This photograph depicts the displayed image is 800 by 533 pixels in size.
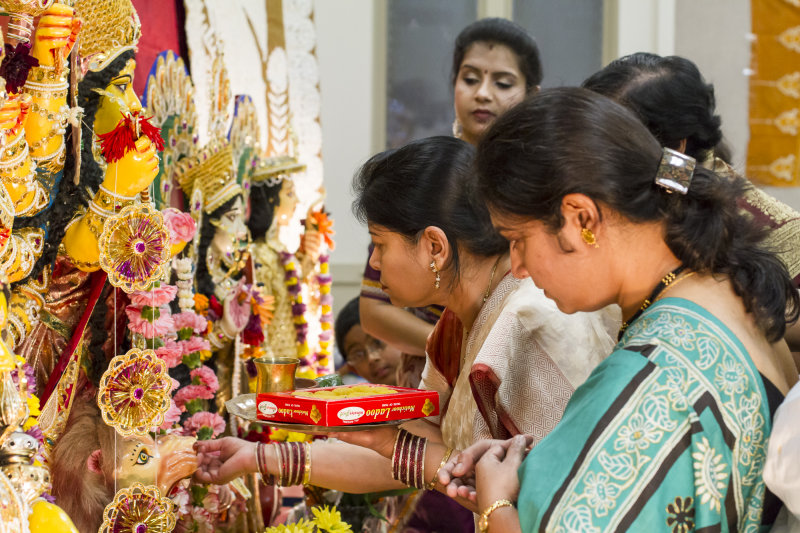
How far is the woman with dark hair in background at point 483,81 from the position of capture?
3.04 m

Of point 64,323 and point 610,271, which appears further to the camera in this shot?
point 64,323

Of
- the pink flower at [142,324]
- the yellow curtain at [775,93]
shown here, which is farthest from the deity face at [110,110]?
the yellow curtain at [775,93]

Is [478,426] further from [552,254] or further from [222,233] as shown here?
[222,233]

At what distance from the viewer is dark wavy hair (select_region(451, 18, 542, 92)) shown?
3225 millimetres

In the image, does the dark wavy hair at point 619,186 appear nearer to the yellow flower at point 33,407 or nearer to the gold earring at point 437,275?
the gold earring at point 437,275

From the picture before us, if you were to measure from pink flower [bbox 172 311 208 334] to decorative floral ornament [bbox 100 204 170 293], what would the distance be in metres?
0.60

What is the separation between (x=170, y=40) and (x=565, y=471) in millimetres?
2226

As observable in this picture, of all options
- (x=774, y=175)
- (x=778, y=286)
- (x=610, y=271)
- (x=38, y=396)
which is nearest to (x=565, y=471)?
(x=610, y=271)

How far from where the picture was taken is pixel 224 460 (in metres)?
2.17

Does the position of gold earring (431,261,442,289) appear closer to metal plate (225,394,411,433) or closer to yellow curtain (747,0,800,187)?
metal plate (225,394,411,433)

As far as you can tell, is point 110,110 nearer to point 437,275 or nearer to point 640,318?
point 437,275

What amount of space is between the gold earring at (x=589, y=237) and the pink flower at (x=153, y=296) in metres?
0.98

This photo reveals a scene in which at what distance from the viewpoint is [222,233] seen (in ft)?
9.09

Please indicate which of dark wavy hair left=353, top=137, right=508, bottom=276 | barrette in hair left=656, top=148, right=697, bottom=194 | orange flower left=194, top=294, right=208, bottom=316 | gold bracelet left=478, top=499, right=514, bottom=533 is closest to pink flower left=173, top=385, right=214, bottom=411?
orange flower left=194, top=294, right=208, bottom=316
